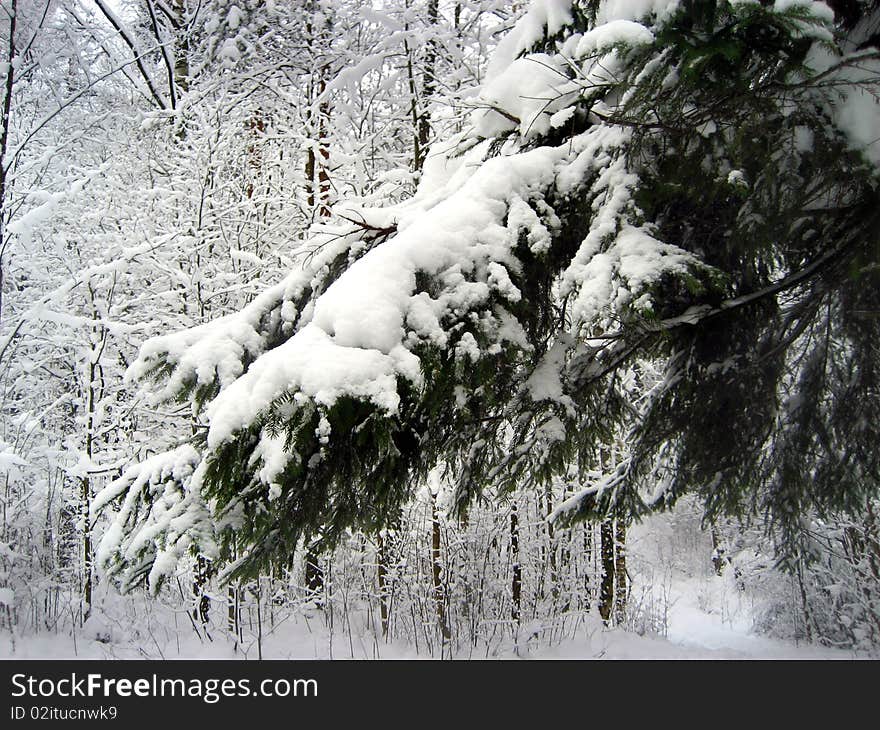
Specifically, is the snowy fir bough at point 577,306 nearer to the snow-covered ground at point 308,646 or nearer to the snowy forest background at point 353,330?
the snowy forest background at point 353,330

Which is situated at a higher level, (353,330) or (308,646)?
(353,330)

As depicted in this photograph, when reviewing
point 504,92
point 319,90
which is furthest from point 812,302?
point 319,90

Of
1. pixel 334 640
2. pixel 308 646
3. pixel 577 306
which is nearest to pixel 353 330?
pixel 577 306

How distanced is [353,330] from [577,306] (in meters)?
0.64

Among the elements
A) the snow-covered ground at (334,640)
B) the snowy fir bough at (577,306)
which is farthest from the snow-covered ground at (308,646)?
the snowy fir bough at (577,306)

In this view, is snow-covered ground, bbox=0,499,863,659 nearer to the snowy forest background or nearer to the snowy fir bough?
the snowy forest background

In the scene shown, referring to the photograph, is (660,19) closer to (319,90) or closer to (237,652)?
(237,652)

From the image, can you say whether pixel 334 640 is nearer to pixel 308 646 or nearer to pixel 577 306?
pixel 308 646

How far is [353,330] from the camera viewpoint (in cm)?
178

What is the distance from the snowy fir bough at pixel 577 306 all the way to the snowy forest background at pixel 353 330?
0.05ft

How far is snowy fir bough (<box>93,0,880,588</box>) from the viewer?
1.76 meters

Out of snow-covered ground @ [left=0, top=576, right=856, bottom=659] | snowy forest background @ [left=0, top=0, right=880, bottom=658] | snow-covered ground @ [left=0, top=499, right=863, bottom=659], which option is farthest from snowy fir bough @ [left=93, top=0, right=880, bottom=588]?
snow-covered ground @ [left=0, top=576, right=856, bottom=659]
